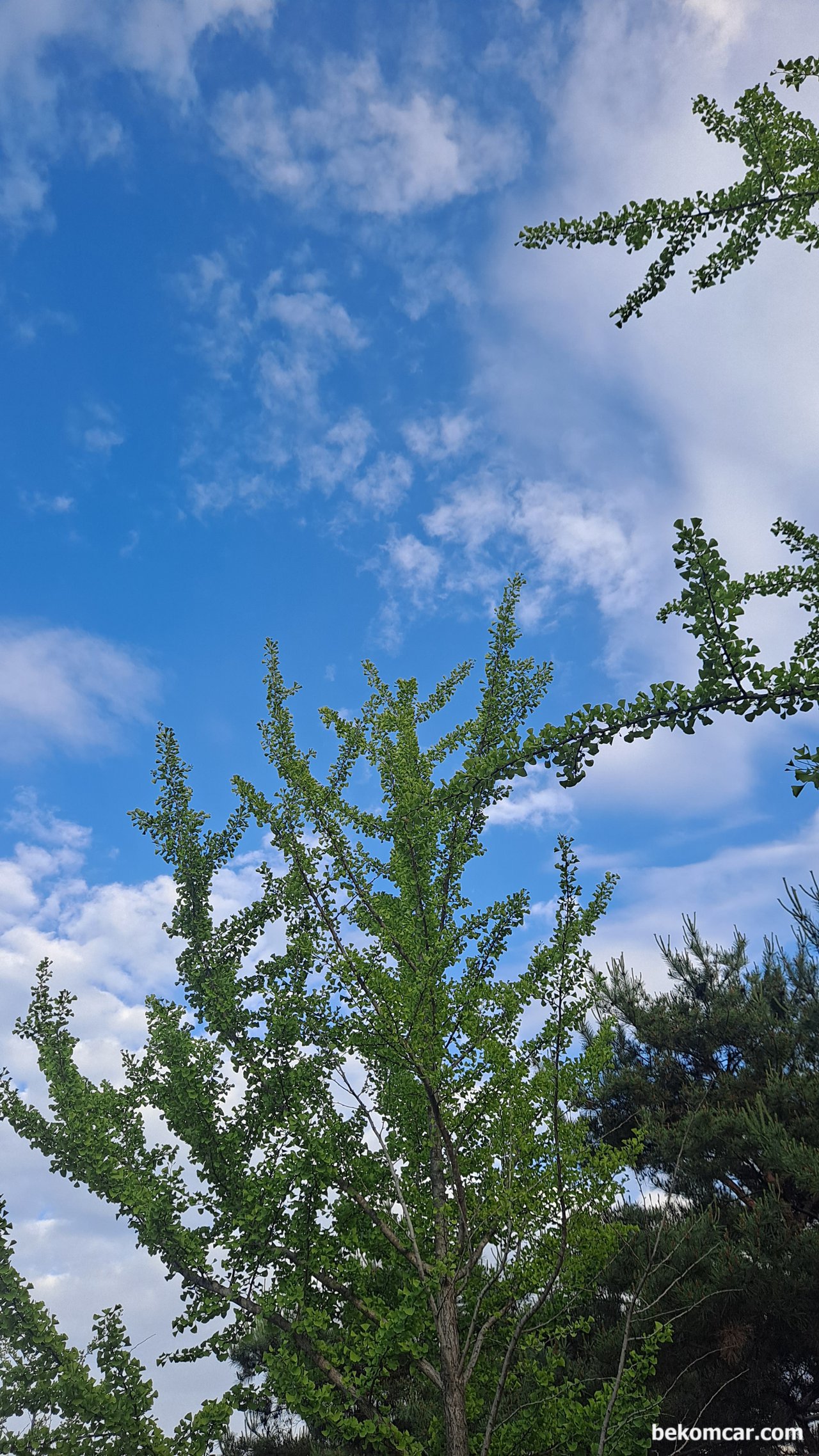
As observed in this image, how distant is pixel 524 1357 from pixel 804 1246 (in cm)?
287

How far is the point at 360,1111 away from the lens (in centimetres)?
745

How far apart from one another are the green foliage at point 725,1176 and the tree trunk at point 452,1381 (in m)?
1.28

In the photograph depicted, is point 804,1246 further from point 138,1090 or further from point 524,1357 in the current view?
point 138,1090

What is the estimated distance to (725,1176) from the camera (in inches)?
438

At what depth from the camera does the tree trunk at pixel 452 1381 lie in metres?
5.73

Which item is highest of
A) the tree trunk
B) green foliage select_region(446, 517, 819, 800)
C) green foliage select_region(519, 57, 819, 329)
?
green foliage select_region(519, 57, 819, 329)

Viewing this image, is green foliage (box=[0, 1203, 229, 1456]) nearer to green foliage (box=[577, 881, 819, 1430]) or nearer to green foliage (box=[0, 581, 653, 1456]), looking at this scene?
green foliage (box=[0, 581, 653, 1456])

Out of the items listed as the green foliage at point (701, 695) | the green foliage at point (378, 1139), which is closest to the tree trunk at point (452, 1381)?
the green foliage at point (378, 1139)

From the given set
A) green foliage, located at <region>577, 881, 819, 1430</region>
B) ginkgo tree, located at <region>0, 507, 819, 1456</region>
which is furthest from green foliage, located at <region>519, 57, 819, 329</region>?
green foliage, located at <region>577, 881, 819, 1430</region>

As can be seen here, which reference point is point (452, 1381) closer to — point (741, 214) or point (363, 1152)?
point (363, 1152)

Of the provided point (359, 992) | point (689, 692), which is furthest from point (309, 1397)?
point (689, 692)

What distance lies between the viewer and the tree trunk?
5.73 metres

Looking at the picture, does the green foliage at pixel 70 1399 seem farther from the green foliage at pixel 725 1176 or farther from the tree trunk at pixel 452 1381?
the green foliage at pixel 725 1176

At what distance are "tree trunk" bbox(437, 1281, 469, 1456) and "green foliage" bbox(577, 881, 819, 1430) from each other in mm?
1280
